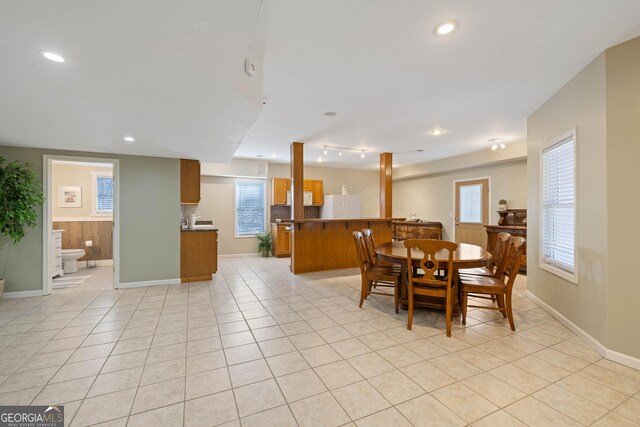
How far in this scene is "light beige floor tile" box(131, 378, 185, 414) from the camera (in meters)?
1.73

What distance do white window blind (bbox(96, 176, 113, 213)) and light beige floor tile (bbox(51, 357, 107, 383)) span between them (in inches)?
204

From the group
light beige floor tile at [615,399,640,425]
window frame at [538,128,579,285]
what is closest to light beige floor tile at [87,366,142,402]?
light beige floor tile at [615,399,640,425]

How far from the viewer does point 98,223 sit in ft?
20.2

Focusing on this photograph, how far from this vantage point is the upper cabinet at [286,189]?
7441 mm

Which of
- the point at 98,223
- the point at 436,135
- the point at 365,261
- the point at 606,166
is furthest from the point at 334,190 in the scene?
the point at 606,166

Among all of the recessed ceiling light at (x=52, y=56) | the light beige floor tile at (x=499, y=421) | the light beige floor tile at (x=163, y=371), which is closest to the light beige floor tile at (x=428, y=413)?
the light beige floor tile at (x=499, y=421)

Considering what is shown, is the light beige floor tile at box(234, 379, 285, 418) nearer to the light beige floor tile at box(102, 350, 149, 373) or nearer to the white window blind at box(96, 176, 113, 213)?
the light beige floor tile at box(102, 350, 149, 373)

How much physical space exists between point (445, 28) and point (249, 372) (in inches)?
118

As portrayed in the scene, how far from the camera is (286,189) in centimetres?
757

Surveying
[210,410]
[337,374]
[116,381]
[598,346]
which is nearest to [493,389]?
[337,374]

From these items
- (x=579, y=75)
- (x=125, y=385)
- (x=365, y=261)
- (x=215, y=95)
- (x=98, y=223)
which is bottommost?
(x=125, y=385)

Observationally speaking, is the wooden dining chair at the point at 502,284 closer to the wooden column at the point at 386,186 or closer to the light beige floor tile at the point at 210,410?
the light beige floor tile at the point at 210,410

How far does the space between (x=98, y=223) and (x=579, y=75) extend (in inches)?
334

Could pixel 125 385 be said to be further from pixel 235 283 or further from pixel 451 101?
pixel 451 101
